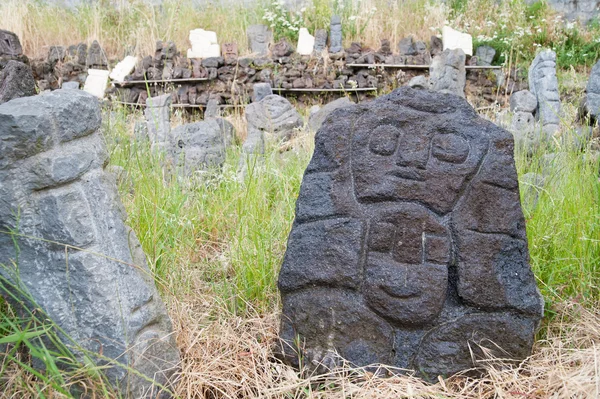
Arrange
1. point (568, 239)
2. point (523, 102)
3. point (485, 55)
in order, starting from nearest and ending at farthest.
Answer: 1. point (568, 239)
2. point (523, 102)
3. point (485, 55)

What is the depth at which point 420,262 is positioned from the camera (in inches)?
76.4

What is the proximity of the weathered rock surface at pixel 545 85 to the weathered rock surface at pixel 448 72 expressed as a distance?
86 cm

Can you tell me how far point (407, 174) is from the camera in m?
1.97

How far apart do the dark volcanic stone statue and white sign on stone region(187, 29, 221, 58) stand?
6.85 metres

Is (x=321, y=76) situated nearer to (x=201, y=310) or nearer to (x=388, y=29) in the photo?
(x=388, y=29)

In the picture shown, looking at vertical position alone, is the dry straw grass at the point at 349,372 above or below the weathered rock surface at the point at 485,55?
below

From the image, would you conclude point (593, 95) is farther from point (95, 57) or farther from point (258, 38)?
point (95, 57)

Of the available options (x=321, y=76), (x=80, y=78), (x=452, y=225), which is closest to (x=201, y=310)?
(x=452, y=225)

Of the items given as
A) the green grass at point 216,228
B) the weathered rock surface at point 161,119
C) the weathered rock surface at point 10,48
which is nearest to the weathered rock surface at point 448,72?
the weathered rock surface at point 161,119

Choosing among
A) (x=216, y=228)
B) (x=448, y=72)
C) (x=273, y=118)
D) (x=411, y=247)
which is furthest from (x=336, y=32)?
(x=411, y=247)

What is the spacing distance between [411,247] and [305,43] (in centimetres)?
712

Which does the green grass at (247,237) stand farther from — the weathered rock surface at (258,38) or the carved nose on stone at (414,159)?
the weathered rock surface at (258,38)

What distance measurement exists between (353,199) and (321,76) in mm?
6642

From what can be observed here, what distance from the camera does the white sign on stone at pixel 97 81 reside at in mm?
8406
